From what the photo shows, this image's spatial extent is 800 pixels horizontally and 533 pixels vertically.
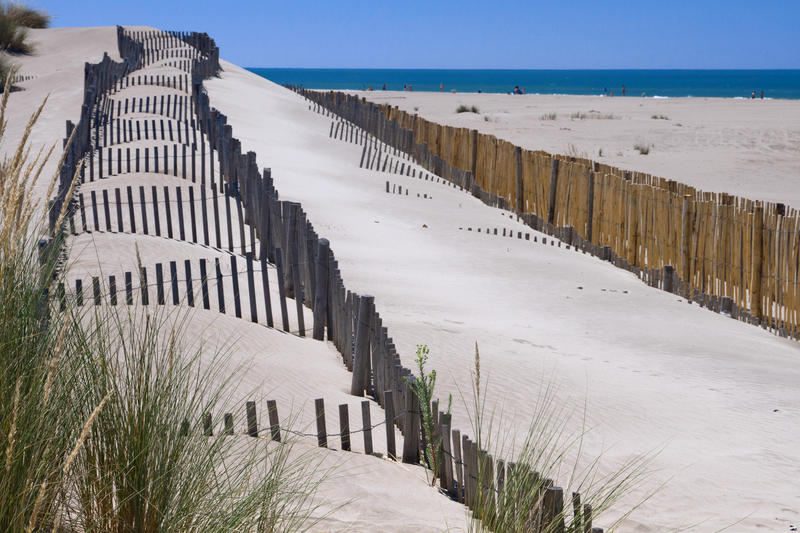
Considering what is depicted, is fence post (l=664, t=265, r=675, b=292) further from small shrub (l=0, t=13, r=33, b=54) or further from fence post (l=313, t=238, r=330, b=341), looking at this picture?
small shrub (l=0, t=13, r=33, b=54)

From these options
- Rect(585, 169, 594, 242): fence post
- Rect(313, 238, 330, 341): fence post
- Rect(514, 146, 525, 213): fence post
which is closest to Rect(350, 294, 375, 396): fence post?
Rect(313, 238, 330, 341): fence post

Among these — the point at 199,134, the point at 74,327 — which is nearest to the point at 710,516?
the point at 74,327

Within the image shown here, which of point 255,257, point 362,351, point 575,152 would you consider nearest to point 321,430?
point 362,351

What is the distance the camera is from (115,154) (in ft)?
47.9

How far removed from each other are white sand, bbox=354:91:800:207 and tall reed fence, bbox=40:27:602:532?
742 centimetres

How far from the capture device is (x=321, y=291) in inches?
277

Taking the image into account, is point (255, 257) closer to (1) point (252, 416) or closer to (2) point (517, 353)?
(2) point (517, 353)

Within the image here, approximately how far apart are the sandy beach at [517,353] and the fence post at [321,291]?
0.29 m

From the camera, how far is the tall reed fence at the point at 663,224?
8930 mm

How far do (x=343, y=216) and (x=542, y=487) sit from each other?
11.2 meters

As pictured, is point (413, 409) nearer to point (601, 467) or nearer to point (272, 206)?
point (601, 467)

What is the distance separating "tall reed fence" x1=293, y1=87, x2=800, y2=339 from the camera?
8.93m

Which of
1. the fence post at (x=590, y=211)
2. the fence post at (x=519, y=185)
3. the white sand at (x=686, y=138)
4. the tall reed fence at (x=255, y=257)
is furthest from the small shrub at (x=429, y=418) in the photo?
the white sand at (x=686, y=138)

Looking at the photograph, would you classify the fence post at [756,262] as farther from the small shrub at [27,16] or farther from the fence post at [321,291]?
the small shrub at [27,16]
